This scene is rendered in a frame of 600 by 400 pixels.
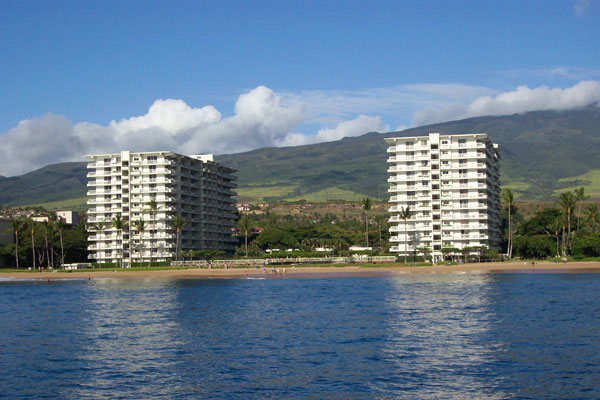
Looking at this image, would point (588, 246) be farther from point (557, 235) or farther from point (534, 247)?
point (557, 235)

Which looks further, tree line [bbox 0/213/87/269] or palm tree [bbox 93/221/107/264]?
palm tree [bbox 93/221/107/264]

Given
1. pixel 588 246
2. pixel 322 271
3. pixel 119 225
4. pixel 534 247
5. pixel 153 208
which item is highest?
pixel 153 208

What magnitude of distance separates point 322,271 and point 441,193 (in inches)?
1797

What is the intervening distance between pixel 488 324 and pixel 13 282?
4622 inches

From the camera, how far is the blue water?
34.7 m

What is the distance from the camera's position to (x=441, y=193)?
586 ft

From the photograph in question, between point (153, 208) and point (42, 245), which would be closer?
point (153, 208)

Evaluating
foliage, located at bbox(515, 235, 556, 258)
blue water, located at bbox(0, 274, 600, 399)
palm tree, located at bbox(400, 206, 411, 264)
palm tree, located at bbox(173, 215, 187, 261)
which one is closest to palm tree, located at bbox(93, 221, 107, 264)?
palm tree, located at bbox(173, 215, 187, 261)

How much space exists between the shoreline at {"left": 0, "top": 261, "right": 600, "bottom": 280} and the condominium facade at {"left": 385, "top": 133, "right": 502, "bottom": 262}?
2671 cm

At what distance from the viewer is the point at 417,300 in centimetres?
7688

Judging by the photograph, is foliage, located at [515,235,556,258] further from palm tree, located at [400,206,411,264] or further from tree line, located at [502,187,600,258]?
palm tree, located at [400,206,411,264]

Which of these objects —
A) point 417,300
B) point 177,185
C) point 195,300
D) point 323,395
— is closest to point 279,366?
point 323,395

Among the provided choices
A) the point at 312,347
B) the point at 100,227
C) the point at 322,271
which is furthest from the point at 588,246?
the point at 100,227

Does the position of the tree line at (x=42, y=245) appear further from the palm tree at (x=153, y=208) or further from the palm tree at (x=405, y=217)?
the palm tree at (x=405, y=217)
